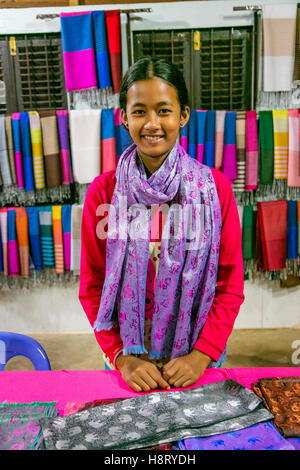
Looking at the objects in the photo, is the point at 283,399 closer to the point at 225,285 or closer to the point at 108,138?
the point at 225,285

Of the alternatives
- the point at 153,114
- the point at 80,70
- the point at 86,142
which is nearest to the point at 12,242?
the point at 86,142

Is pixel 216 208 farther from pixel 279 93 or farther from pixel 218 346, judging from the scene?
pixel 279 93

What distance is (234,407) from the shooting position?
36.3 inches

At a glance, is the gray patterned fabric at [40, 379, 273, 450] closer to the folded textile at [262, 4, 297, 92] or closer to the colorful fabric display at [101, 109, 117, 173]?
the colorful fabric display at [101, 109, 117, 173]

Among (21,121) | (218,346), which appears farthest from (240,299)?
(21,121)

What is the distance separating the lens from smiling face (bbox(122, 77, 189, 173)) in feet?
3.62

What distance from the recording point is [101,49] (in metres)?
2.72

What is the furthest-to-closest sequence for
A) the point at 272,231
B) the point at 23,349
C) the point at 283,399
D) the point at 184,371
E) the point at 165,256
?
1. the point at 272,231
2. the point at 23,349
3. the point at 165,256
4. the point at 184,371
5. the point at 283,399

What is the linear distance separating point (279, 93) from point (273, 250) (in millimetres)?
1081

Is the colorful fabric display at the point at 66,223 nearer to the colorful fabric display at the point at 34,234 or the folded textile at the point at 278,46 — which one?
the colorful fabric display at the point at 34,234

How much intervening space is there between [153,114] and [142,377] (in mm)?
675

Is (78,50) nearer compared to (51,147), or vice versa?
(78,50)

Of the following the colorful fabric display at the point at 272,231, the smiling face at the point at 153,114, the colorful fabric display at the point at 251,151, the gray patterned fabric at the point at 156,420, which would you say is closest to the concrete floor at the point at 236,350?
the colorful fabric display at the point at 272,231

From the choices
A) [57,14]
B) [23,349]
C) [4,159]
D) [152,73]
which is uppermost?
[57,14]
